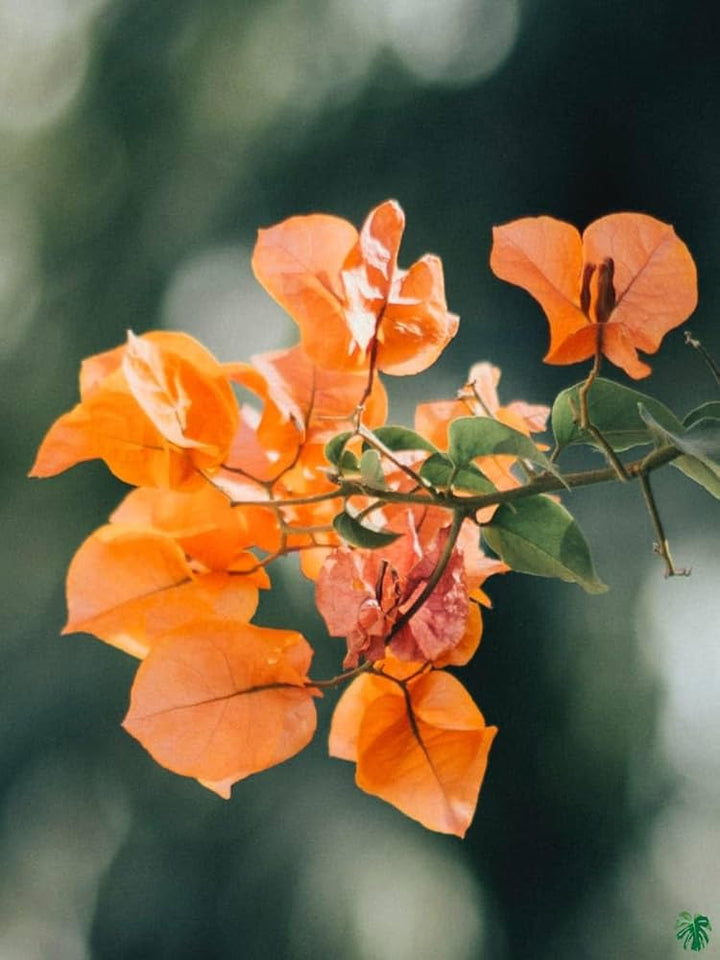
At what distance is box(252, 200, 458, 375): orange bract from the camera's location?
24 cm

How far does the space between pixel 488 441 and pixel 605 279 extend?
4 centimetres

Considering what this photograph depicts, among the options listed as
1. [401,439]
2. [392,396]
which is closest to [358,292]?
[401,439]

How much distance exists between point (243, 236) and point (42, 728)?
1.16 m

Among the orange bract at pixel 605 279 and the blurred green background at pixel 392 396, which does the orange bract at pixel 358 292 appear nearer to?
the orange bract at pixel 605 279

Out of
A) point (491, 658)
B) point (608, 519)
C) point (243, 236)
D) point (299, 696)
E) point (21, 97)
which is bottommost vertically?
point (491, 658)

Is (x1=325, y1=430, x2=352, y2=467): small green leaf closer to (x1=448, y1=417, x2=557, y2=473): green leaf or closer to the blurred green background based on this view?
(x1=448, y1=417, x2=557, y2=473): green leaf

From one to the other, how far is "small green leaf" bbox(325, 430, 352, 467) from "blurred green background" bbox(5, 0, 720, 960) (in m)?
1.90

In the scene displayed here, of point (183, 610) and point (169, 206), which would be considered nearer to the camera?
point (183, 610)

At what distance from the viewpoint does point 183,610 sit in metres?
0.26

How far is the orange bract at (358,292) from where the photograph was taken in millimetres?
239

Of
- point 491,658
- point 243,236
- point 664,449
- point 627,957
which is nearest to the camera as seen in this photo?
point 664,449

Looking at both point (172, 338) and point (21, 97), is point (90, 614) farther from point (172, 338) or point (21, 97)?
point (21, 97)

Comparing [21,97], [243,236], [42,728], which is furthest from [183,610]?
[21,97]

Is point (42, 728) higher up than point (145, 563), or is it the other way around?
point (145, 563)
